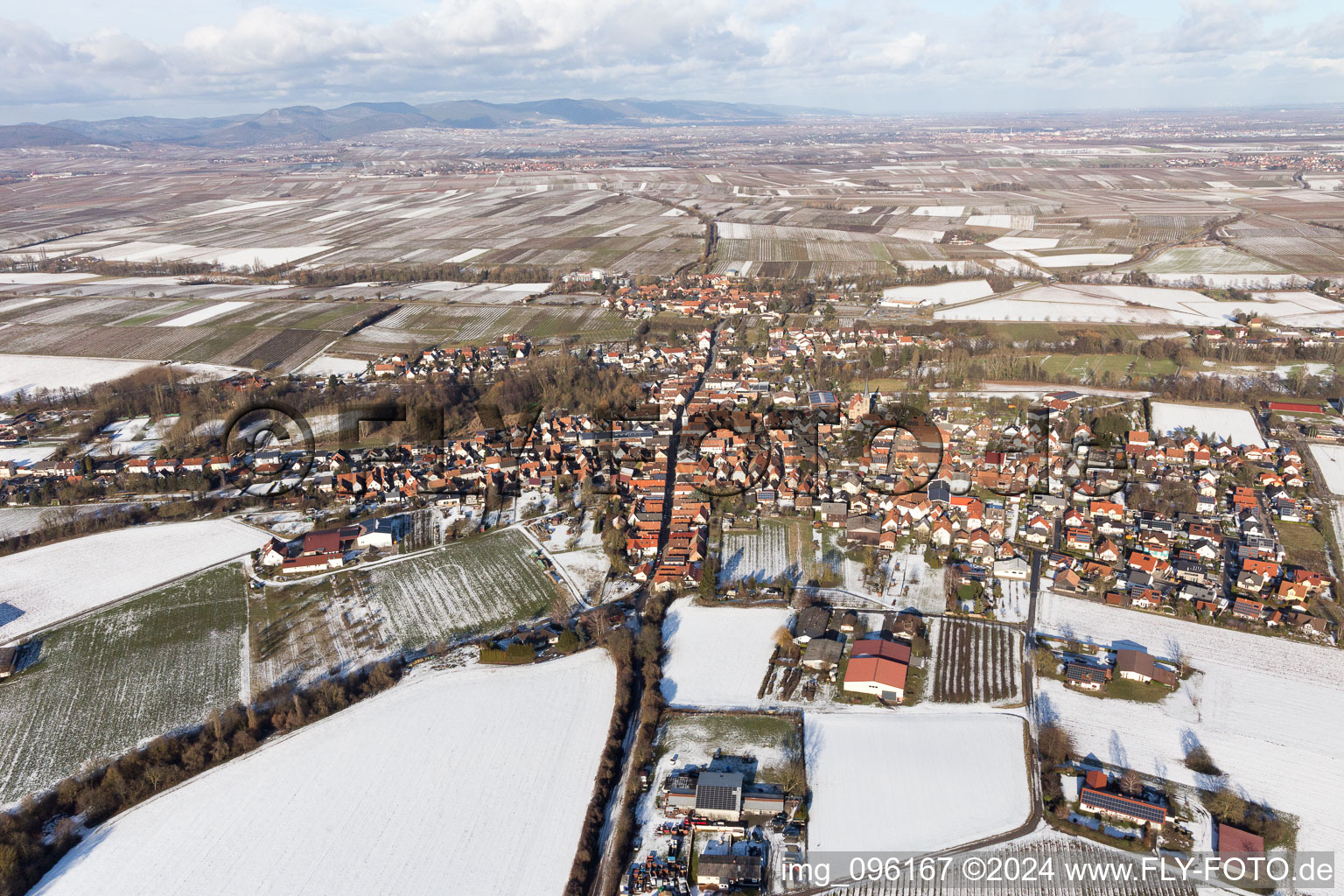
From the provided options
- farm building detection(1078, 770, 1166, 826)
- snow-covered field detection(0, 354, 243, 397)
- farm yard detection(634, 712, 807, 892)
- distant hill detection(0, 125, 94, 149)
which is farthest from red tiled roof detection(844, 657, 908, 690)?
distant hill detection(0, 125, 94, 149)

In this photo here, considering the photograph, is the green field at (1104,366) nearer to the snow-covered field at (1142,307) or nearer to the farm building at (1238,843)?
the snow-covered field at (1142,307)

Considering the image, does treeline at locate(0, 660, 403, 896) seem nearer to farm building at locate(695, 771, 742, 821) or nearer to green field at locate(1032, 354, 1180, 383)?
farm building at locate(695, 771, 742, 821)

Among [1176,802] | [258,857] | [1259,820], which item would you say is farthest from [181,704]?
[1259,820]

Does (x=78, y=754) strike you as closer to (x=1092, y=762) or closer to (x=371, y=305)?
(x=1092, y=762)

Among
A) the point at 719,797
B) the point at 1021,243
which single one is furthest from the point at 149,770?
the point at 1021,243

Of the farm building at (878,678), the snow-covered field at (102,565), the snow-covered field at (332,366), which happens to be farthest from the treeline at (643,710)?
the snow-covered field at (332,366)

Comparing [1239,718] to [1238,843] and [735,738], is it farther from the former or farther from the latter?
[735,738]
